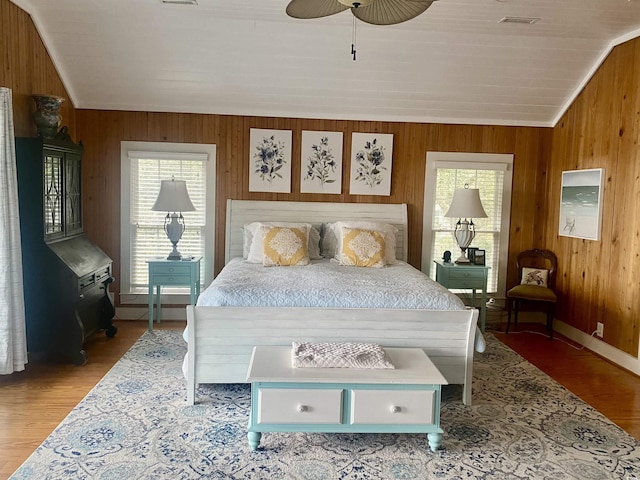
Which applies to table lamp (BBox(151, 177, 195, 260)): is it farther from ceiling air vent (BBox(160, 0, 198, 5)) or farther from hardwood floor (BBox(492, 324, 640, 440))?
hardwood floor (BBox(492, 324, 640, 440))

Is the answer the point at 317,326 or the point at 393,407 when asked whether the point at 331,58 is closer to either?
the point at 317,326

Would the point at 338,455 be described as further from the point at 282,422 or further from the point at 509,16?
the point at 509,16

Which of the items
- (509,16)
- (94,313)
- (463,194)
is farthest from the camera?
(463,194)

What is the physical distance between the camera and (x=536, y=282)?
526cm

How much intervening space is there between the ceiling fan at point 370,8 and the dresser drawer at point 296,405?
1915 mm

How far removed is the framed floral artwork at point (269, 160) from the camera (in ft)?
17.3

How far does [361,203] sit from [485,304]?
5.31 feet

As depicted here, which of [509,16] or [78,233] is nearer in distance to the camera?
[509,16]

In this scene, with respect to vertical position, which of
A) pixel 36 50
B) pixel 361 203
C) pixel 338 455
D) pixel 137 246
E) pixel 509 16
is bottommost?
pixel 338 455

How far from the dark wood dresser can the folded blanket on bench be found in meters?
1.99

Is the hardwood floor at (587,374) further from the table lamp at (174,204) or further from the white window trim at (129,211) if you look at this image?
the table lamp at (174,204)

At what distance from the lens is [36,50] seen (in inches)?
168

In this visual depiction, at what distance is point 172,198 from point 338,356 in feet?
8.66

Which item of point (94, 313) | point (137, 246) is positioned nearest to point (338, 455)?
point (94, 313)
